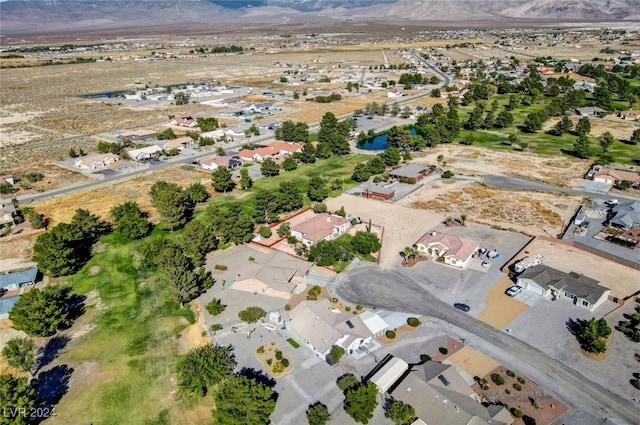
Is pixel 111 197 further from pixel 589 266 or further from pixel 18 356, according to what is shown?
pixel 589 266

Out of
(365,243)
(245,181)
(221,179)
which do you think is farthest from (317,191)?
(365,243)

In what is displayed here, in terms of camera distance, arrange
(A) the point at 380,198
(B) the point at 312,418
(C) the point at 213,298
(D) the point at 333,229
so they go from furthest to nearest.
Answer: (A) the point at 380,198, (D) the point at 333,229, (C) the point at 213,298, (B) the point at 312,418

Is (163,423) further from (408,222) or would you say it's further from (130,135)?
(130,135)

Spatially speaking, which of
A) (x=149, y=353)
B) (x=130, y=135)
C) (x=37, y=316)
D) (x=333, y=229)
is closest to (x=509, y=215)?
(x=333, y=229)

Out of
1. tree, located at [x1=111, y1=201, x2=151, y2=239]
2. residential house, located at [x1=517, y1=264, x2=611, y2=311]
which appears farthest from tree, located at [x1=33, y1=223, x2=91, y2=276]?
residential house, located at [x1=517, y1=264, x2=611, y2=311]

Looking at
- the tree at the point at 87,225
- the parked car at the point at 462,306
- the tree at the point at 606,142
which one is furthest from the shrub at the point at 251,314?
the tree at the point at 606,142

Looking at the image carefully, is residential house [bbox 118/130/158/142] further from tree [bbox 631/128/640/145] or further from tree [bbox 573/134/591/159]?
tree [bbox 631/128/640/145]
